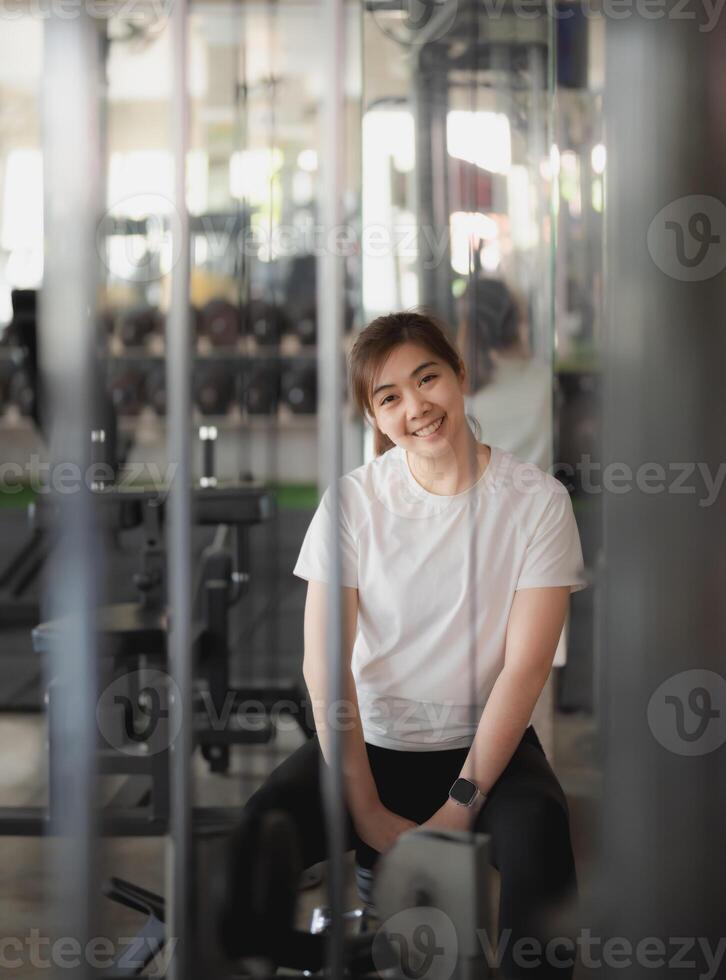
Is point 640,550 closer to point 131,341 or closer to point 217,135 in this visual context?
point 131,341

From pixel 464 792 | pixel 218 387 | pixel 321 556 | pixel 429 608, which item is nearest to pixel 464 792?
pixel 464 792

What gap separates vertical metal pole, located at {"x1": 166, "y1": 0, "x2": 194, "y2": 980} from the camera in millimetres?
900

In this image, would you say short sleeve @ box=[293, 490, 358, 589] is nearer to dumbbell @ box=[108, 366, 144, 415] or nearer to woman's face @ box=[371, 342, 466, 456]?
woman's face @ box=[371, 342, 466, 456]

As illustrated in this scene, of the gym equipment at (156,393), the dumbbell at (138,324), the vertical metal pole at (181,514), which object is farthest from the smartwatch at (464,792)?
the dumbbell at (138,324)

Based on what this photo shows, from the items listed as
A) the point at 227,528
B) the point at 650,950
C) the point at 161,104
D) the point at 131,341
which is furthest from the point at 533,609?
the point at 161,104

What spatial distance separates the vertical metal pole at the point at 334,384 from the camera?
2.97 feet

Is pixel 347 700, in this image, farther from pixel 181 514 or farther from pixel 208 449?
pixel 208 449

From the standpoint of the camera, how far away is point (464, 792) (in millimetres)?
1335

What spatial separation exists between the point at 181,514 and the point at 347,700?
0.48m

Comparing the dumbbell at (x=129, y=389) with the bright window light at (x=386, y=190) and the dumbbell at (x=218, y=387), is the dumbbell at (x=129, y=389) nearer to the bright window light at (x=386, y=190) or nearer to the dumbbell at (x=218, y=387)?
the dumbbell at (x=218, y=387)

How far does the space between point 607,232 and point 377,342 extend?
468mm

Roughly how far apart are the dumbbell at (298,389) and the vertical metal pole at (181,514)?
6030 millimetres

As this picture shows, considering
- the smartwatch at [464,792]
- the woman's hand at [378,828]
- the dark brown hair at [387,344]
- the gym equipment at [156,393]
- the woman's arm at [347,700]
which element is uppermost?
the gym equipment at [156,393]

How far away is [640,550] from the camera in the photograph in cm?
98
